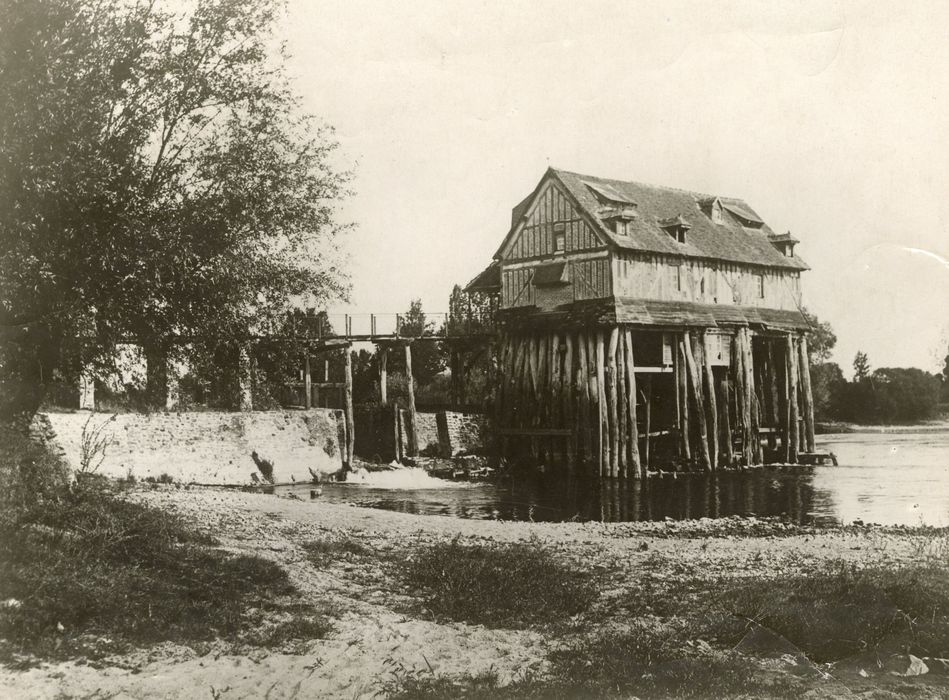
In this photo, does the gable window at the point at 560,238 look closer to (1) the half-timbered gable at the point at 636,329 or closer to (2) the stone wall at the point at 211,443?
(1) the half-timbered gable at the point at 636,329

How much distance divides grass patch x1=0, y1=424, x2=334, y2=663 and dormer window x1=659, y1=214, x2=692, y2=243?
28427 mm

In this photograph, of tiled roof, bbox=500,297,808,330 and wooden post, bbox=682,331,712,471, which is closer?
tiled roof, bbox=500,297,808,330

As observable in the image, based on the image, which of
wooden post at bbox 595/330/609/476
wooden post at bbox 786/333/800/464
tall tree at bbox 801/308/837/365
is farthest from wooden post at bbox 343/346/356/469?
tall tree at bbox 801/308/837/365

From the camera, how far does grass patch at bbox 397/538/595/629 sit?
9898 millimetres

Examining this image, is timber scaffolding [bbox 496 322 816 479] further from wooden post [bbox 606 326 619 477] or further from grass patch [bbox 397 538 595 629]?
grass patch [bbox 397 538 595 629]

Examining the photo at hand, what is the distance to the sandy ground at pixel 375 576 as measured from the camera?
7777mm

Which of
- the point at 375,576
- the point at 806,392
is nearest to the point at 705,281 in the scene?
the point at 806,392

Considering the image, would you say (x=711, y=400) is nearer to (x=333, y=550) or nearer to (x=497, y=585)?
(x=333, y=550)

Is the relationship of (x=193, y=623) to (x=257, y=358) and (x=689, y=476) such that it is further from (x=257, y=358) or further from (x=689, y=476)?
(x=689, y=476)

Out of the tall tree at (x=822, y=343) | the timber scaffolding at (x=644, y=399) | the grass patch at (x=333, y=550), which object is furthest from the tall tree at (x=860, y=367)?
the grass patch at (x=333, y=550)

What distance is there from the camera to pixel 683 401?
35.3m

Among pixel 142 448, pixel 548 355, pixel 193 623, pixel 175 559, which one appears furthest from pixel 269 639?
pixel 548 355

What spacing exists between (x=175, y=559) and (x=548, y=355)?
25.7 m

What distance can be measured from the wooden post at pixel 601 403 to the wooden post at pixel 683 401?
3884 mm
